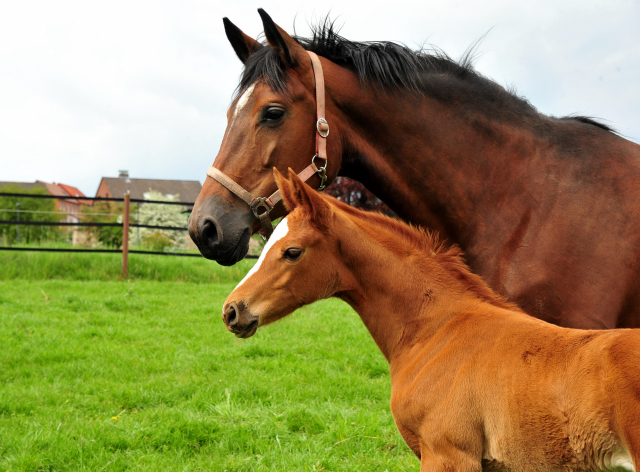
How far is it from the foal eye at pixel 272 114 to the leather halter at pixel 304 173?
0.18 meters

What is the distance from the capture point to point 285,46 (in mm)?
2498

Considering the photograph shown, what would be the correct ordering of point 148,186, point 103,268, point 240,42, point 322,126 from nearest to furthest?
1. point 322,126
2. point 240,42
3. point 103,268
4. point 148,186

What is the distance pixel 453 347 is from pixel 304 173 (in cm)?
104

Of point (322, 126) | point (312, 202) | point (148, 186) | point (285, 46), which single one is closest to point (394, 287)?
point (312, 202)

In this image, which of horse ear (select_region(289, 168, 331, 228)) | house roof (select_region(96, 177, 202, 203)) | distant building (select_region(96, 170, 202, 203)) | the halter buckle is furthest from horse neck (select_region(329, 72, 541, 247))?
house roof (select_region(96, 177, 202, 203))

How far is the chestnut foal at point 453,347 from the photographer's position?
167 centimetres

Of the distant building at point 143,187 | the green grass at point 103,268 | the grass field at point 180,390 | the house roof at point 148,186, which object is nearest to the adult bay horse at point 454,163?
the grass field at point 180,390

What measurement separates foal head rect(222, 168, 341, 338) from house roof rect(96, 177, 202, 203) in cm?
5602

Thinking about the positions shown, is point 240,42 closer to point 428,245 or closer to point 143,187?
point 428,245

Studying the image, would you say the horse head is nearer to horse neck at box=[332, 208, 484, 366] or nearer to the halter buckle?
the halter buckle

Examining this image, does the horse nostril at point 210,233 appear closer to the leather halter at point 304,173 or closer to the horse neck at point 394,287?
the leather halter at point 304,173

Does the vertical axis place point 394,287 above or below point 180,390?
above

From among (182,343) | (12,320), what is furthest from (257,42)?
(12,320)

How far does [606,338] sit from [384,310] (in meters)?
1.01
